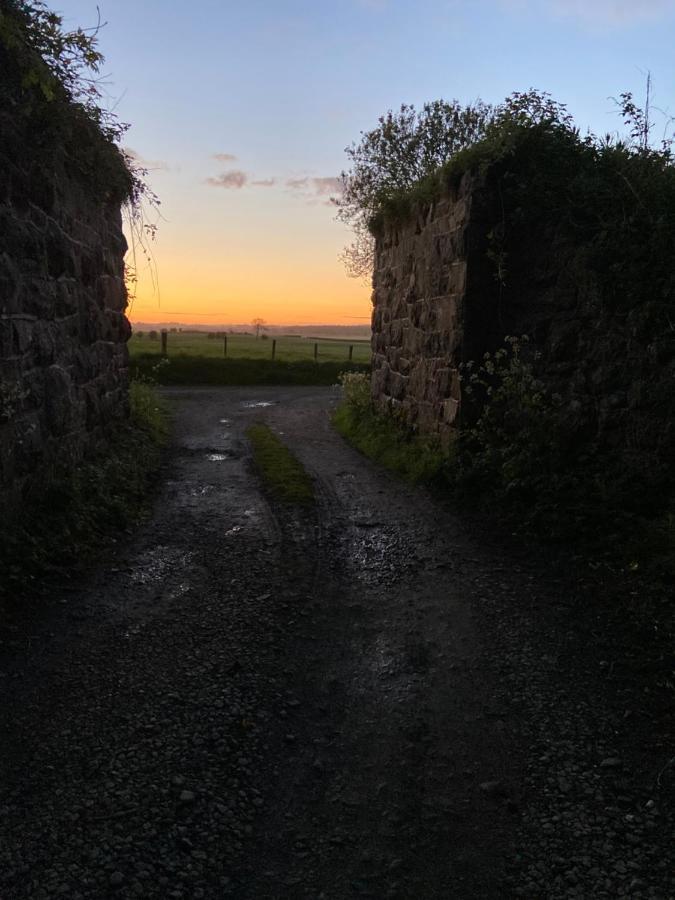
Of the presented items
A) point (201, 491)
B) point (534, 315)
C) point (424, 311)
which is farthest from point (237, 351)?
point (534, 315)

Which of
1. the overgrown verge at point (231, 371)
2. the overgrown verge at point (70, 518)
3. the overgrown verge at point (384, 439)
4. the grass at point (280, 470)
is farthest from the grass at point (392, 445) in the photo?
the overgrown verge at point (231, 371)

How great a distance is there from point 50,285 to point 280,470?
144 inches

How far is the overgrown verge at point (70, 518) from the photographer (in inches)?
201

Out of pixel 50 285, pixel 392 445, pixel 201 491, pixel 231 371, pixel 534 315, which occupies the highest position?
pixel 50 285

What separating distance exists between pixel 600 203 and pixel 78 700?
6585 millimetres

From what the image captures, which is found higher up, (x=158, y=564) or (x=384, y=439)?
(x=384, y=439)

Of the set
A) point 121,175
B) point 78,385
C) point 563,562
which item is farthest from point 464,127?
point 563,562

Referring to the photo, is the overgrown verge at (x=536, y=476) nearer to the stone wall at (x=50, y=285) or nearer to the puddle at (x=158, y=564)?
the puddle at (x=158, y=564)

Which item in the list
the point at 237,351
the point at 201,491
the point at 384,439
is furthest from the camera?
the point at 237,351

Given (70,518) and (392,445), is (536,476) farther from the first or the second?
(70,518)

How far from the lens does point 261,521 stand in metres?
7.03

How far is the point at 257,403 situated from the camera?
17.5 metres

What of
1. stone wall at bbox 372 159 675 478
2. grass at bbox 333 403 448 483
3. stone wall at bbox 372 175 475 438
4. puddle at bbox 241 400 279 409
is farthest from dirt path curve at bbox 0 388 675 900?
puddle at bbox 241 400 279 409

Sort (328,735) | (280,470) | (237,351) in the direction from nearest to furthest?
(328,735)
(280,470)
(237,351)
